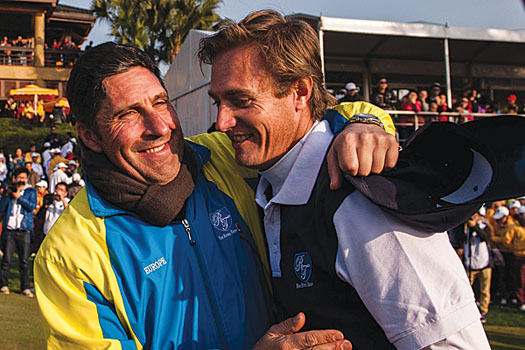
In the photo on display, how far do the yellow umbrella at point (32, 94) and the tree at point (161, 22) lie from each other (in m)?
4.64

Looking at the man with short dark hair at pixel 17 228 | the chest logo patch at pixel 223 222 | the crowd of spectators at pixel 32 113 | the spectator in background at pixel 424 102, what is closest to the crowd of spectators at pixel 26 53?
the crowd of spectators at pixel 32 113

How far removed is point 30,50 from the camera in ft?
100

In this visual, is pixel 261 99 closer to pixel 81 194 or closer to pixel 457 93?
pixel 81 194

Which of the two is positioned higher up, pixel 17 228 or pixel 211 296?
pixel 211 296

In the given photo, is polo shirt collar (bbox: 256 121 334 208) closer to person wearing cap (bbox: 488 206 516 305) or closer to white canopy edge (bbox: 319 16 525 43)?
white canopy edge (bbox: 319 16 525 43)

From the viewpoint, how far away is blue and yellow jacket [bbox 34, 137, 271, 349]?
192cm

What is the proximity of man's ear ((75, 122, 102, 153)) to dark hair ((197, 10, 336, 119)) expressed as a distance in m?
0.59

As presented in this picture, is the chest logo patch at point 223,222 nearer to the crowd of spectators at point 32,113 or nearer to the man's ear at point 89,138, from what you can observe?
the man's ear at point 89,138

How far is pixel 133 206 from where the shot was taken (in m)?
2.09

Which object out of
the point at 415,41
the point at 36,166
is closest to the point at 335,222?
the point at 415,41

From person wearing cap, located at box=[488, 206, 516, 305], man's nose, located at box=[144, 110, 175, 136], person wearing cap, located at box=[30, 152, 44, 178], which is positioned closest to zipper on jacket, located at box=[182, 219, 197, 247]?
man's nose, located at box=[144, 110, 175, 136]

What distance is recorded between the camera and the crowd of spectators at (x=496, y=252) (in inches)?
373

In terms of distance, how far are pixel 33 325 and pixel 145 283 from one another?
6167 millimetres

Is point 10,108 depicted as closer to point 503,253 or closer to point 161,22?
point 161,22
